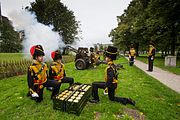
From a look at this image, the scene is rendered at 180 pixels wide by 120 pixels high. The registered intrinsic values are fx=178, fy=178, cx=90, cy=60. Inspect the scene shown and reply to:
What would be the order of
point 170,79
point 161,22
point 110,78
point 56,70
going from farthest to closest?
1. point 161,22
2. point 170,79
3. point 56,70
4. point 110,78

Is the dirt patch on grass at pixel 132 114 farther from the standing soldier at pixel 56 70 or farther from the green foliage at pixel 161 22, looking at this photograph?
the green foliage at pixel 161 22

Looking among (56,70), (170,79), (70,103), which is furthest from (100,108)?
(170,79)

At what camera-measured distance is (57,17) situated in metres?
39.2

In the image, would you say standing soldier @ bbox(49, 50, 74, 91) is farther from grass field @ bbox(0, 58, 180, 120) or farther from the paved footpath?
the paved footpath

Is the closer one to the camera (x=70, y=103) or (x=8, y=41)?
(x=70, y=103)

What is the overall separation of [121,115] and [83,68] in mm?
9538

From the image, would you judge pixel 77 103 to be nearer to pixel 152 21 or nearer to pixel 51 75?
pixel 51 75

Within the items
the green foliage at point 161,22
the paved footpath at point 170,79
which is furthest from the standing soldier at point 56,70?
the green foliage at point 161,22

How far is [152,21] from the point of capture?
25859mm

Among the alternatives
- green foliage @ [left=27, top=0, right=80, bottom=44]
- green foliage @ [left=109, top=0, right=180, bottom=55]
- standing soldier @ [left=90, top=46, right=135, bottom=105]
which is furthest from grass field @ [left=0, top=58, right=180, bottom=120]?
green foliage @ [left=27, top=0, right=80, bottom=44]

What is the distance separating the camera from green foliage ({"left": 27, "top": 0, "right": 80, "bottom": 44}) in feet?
119

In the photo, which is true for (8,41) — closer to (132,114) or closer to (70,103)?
(70,103)

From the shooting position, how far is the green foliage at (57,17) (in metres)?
36.3

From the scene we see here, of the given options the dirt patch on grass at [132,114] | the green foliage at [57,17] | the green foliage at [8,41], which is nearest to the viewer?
the dirt patch on grass at [132,114]
